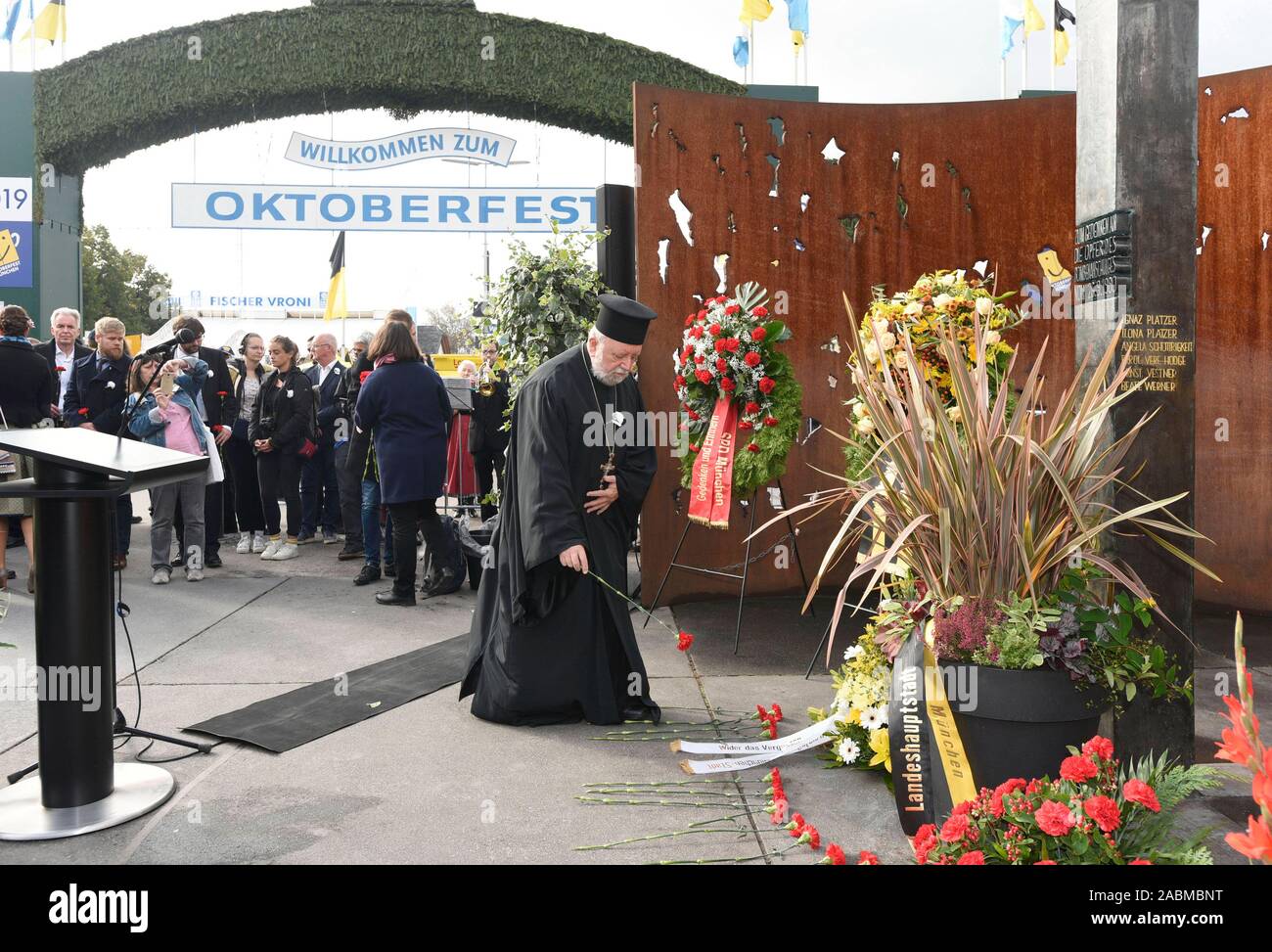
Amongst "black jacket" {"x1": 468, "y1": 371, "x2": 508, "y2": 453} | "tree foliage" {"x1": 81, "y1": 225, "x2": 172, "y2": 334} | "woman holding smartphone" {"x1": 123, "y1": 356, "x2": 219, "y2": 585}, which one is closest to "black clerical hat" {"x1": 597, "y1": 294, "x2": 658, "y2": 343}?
"woman holding smartphone" {"x1": 123, "y1": 356, "x2": 219, "y2": 585}

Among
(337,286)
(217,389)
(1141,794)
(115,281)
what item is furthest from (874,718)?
(115,281)

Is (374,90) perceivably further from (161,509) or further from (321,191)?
(161,509)

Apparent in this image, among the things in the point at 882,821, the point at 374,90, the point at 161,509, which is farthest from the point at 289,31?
the point at 882,821

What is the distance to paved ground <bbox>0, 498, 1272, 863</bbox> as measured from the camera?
10.5 ft

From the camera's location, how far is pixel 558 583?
14.8ft

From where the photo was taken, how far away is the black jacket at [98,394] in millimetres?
7930

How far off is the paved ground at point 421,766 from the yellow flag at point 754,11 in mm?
10871

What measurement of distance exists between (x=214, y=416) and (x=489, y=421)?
219 centimetres

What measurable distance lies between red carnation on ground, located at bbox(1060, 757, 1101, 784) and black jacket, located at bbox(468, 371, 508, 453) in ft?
21.8

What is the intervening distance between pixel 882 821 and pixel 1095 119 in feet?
8.25

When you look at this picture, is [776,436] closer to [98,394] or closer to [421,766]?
[421,766]

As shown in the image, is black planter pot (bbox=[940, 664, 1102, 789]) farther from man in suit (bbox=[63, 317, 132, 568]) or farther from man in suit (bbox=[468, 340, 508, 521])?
man in suit (bbox=[63, 317, 132, 568])
